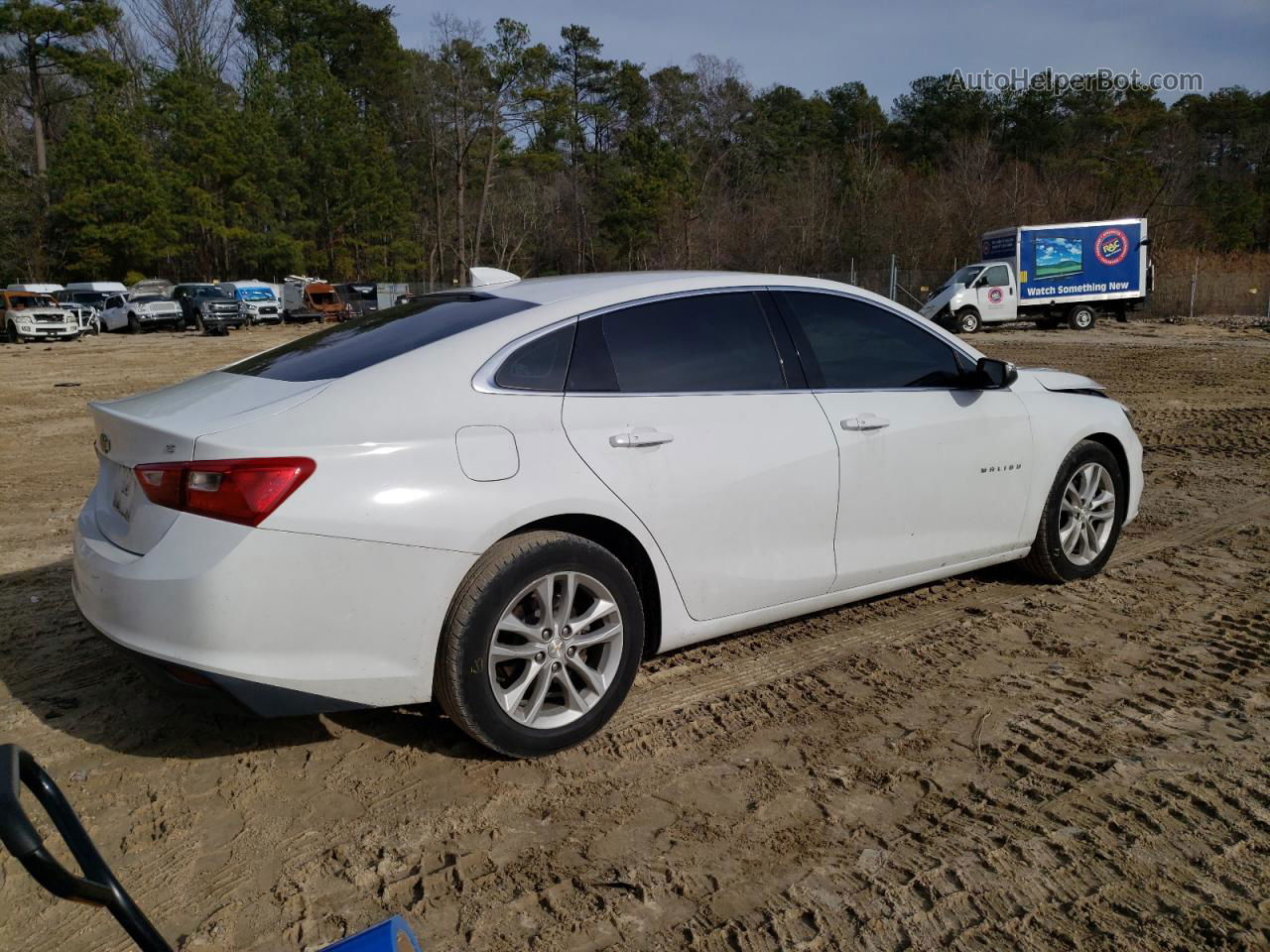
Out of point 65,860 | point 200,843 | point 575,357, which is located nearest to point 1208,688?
point 575,357

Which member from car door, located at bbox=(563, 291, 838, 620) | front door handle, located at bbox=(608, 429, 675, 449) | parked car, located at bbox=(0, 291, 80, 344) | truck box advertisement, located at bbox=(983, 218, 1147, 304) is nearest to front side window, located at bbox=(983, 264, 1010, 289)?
truck box advertisement, located at bbox=(983, 218, 1147, 304)

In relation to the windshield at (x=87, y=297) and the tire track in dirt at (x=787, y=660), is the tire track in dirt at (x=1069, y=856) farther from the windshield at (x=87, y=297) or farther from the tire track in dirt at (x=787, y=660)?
the windshield at (x=87, y=297)

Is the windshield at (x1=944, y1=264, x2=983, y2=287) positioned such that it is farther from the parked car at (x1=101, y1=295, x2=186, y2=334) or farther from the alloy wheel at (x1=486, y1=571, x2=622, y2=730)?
the parked car at (x1=101, y1=295, x2=186, y2=334)

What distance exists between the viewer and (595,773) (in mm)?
3209

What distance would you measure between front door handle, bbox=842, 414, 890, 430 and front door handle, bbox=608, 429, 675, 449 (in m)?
0.87

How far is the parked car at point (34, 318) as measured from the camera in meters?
30.2

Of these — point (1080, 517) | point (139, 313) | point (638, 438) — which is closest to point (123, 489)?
point (638, 438)

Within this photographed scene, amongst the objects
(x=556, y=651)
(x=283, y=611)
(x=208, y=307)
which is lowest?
(x=556, y=651)

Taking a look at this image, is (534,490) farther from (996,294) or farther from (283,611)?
(996,294)

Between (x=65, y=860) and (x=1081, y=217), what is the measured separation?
167ft

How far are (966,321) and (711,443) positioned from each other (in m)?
25.5

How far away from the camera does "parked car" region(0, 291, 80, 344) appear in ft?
99.1

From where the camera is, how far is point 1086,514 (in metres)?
5.02

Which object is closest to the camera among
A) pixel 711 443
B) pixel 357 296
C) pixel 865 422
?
pixel 711 443
